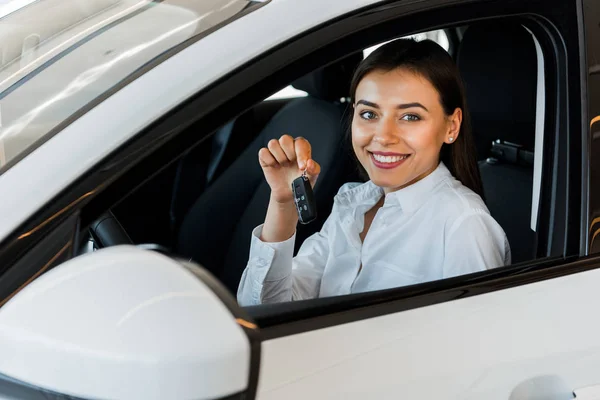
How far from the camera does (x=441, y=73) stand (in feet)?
5.50

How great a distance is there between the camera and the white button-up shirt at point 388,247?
1505mm

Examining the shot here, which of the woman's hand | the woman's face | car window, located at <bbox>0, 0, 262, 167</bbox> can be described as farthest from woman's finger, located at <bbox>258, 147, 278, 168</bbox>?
car window, located at <bbox>0, 0, 262, 167</bbox>

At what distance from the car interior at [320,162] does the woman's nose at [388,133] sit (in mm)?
268

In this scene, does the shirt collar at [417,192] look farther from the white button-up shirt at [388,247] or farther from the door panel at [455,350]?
the door panel at [455,350]

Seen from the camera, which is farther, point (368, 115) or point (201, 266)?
point (368, 115)

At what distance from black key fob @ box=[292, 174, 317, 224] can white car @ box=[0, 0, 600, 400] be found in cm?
34

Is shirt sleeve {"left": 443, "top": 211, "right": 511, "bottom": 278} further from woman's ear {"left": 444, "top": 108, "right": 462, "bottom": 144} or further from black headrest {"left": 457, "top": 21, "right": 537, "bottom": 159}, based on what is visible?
black headrest {"left": 457, "top": 21, "right": 537, "bottom": 159}

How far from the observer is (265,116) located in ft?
11.0

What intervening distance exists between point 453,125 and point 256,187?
3.27 feet

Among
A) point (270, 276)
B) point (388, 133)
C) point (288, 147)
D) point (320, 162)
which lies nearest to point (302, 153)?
point (288, 147)

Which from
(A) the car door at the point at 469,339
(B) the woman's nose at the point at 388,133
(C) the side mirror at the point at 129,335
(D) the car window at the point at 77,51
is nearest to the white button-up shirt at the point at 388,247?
(B) the woman's nose at the point at 388,133

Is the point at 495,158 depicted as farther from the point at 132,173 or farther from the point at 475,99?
the point at 132,173

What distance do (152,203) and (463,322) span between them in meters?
2.00

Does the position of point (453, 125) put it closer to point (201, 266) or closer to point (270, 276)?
point (270, 276)
